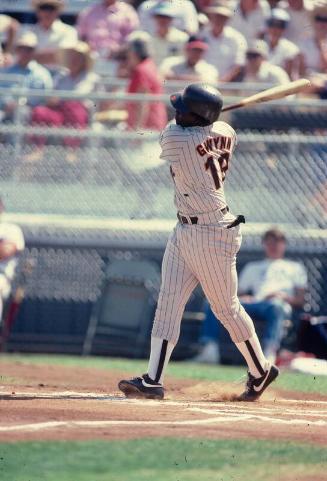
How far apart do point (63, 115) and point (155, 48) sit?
4.72 feet

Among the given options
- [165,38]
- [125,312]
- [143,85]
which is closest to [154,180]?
[143,85]

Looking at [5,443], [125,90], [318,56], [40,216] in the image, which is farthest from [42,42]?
[5,443]

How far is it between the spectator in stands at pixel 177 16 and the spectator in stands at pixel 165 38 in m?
0.06

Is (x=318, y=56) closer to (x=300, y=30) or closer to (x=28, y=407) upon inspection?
(x=300, y=30)

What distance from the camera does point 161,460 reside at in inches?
203

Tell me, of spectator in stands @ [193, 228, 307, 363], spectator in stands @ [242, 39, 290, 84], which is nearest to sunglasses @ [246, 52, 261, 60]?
spectator in stands @ [242, 39, 290, 84]

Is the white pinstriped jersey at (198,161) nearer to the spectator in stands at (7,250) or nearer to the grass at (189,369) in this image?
the grass at (189,369)

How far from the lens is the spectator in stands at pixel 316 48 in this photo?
12844mm

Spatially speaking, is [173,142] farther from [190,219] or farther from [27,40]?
[27,40]

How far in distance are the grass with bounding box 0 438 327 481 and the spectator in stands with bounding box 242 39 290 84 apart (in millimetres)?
7486

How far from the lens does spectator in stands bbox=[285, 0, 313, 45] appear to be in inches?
511

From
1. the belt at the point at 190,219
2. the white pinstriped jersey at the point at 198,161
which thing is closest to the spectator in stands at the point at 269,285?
the belt at the point at 190,219

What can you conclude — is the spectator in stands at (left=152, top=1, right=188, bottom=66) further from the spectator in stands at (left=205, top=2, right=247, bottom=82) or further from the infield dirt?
the infield dirt

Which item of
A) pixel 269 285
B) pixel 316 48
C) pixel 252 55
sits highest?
pixel 316 48
